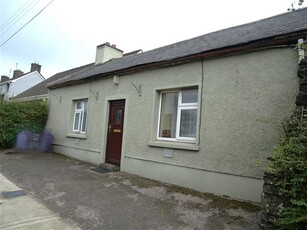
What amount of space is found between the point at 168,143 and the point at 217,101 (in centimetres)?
173

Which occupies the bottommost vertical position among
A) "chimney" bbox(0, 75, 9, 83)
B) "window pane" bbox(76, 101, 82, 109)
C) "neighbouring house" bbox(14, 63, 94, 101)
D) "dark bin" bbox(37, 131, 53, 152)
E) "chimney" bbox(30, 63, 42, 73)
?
"dark bin" bbox(37, 131, 53, 152)

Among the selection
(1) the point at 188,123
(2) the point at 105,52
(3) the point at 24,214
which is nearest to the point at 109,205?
(3) the point at 24,214

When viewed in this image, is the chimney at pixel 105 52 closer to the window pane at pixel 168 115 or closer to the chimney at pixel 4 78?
the window pane at pixel 168 115

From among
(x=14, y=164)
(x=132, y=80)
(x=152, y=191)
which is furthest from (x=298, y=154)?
(x=14, y=164)

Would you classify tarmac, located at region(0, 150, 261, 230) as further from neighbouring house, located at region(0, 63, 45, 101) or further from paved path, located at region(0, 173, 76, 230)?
neighbouring house, located at region(0, 63, 45, 101)

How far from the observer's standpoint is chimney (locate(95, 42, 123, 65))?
13.0 metres

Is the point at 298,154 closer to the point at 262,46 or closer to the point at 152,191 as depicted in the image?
the point at 262,46

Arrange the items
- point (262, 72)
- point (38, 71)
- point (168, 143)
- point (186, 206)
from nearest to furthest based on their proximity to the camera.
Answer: point (186, 206), point (262, 72), point (168, 143), point (38, 71)

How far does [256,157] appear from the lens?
194 inches

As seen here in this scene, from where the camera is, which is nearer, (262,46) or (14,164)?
(262,46)

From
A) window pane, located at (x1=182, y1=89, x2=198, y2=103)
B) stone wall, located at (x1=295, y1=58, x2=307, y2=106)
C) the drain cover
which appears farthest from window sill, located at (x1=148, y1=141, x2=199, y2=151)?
the drain cover

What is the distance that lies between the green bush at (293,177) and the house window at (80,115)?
835 cm

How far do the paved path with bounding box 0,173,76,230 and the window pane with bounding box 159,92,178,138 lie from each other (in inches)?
141

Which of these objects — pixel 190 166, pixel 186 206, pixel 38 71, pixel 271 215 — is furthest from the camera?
pixel 38 71
